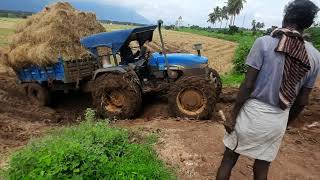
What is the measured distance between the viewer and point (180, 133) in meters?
7.39

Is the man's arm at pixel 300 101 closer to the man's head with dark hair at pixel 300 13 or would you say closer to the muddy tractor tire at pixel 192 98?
the man's head with dark hair at pixel 300 13

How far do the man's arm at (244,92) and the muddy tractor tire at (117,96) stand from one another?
550cm

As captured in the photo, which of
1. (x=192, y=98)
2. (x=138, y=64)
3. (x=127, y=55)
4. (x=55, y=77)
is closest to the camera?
(x=192, y=98)

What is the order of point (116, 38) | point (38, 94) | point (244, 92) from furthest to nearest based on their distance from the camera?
point (38, 94), point (116, 38), point (244, 92)

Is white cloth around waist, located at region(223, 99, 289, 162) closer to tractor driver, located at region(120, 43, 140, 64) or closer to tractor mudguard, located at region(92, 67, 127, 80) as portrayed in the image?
tractor mudguard, located at region(92, 67, 127, 80)

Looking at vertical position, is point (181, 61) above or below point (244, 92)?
below

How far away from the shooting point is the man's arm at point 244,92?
13.0ft

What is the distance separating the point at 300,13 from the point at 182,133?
3.81 meters

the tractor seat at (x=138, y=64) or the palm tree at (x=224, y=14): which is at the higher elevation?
the tractor seat at (x=138, y=64)

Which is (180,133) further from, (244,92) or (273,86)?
(273,86)

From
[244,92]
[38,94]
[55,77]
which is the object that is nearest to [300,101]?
[244,92]

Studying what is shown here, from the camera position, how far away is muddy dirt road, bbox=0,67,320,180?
19.9 feet

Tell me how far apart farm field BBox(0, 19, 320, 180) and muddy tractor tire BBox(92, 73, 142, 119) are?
1.20 feet

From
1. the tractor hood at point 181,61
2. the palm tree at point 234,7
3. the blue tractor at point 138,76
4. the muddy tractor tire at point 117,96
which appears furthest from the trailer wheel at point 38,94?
the palm tree at point 234,7
